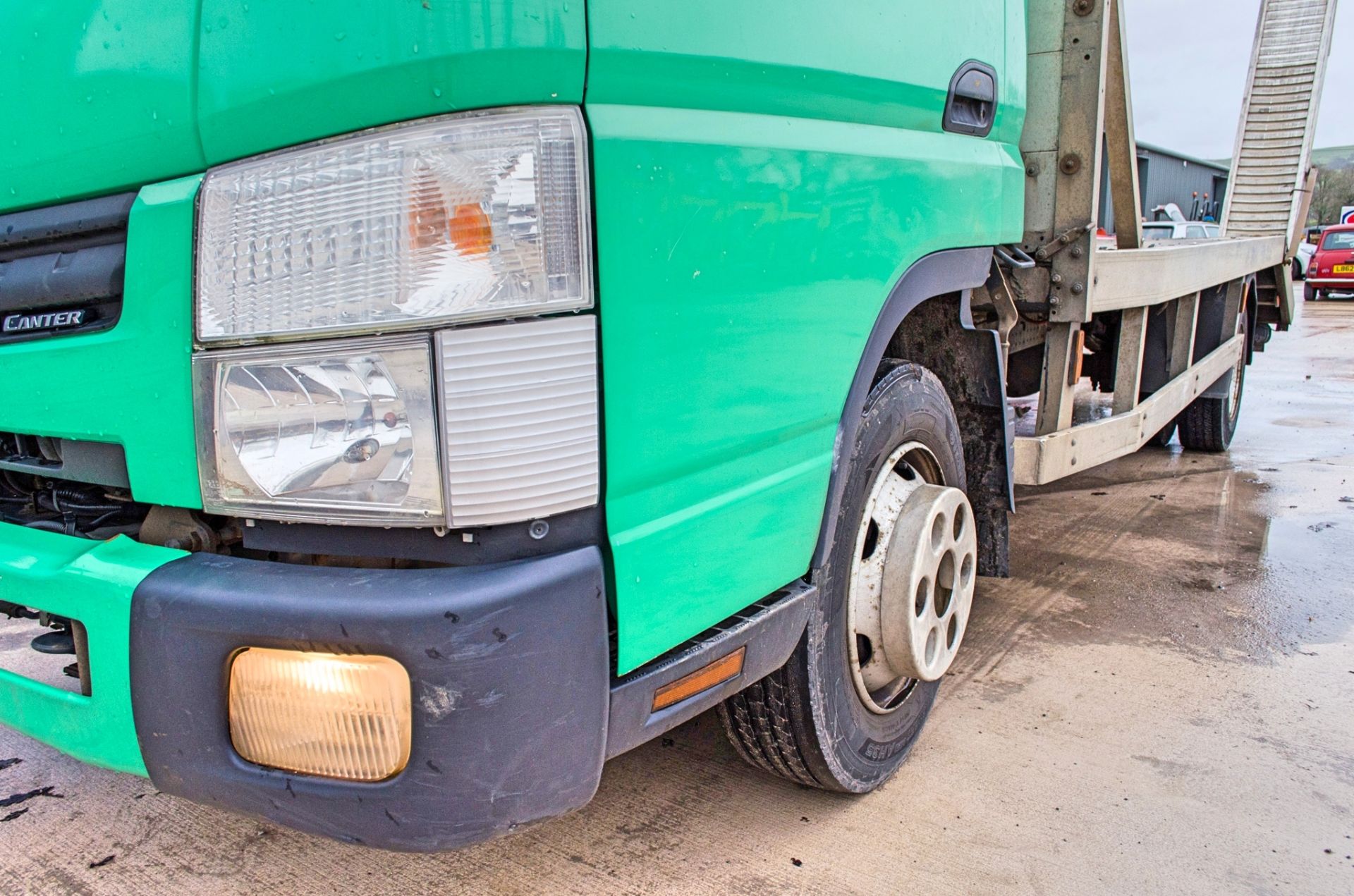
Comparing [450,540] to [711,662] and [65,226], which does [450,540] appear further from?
[65,226]

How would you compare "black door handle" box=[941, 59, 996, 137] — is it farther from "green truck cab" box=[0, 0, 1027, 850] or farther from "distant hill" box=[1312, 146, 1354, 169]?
"distant hill" box=[1312, 146, 1354, 169]

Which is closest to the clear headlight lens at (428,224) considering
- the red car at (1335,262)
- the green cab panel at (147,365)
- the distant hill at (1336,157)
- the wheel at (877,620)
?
the green cab panel at (147,365)

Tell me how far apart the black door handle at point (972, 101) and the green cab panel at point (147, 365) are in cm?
157

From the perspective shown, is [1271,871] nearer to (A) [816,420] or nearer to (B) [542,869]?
(A) [816,420]

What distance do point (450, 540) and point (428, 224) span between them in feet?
1.35

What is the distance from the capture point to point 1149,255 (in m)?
3.76

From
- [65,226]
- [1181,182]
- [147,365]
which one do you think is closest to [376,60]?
[147,365]

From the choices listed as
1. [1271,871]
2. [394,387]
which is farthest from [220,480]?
[1271,871]

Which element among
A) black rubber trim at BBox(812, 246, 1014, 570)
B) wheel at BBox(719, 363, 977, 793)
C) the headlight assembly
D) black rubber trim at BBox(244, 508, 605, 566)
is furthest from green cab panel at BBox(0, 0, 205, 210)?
wheel at BBox(719, 363, 977, 793)

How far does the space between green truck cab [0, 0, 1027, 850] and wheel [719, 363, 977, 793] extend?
1.04 ft

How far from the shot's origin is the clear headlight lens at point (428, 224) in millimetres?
1188

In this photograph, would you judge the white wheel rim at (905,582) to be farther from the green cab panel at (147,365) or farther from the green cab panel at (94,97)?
the green cab panel at (94,97)

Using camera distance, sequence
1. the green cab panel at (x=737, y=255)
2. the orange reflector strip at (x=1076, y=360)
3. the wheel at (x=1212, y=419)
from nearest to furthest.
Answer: the green cab panel at (x=737, y=255), the orange reflector strip at (x=1076, y=360), the wheel at (x=1212, y=419)

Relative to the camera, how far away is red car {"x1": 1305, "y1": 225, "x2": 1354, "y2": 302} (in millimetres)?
19109
